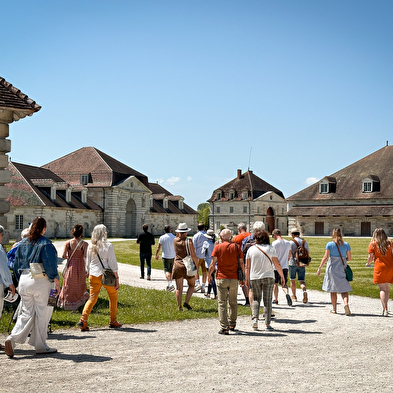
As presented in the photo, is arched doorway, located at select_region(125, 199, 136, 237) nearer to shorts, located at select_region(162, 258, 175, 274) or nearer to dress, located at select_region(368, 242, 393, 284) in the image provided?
shorts, located at select_region(162, 258, 175, 274)

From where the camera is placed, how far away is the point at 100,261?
9.43m

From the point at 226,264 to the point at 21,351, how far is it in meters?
3.85

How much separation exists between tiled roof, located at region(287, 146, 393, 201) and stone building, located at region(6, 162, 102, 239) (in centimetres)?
2666

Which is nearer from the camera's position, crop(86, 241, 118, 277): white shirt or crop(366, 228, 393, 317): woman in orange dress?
crop(86, 241, 118, 277): white shirt

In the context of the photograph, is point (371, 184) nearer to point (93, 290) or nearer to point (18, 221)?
point (18, 221)

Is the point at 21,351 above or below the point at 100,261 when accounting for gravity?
below

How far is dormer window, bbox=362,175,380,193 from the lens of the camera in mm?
60906

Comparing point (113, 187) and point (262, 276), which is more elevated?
point (113, 187)

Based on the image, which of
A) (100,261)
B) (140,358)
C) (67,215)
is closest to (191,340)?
(140,358)

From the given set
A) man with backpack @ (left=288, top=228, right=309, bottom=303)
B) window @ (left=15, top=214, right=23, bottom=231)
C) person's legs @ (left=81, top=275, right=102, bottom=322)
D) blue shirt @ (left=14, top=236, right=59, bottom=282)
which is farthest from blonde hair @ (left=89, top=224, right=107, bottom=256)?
window @ (left=15, top=214, right=23, bottom=231)

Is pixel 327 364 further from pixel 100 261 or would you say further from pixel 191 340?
pixel 100 261

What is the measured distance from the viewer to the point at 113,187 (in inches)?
2459

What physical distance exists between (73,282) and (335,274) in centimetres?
598

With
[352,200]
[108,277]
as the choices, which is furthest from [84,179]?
[108,277]
